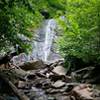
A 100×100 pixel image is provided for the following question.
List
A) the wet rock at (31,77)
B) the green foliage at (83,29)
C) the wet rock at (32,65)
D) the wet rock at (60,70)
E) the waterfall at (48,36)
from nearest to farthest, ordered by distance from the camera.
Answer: the green foliage at (83,29) → the wet rock at (31,77) → the wet rock at (60,70) → the wet rock at (32,65) → the waterfall at (48,36)

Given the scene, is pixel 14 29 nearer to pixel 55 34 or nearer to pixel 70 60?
pixel 70 60

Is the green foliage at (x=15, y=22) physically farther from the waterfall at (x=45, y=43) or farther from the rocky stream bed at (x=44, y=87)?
the waterfall at (x=45, y=43)

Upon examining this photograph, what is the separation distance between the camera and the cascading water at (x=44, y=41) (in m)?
18.9

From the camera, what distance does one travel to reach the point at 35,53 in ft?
62.2

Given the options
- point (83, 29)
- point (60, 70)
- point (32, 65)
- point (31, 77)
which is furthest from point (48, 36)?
point (83, 29)

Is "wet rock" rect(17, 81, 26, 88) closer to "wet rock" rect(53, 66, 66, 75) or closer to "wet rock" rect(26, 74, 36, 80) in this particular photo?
"wet rock" rect(26, 74, 36, 80)

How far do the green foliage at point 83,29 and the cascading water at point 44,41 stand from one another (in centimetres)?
547

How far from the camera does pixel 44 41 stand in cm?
2059

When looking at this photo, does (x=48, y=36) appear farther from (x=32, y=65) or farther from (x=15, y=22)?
(x=15, y=22)

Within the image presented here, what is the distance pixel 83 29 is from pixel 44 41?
9699 millimetres

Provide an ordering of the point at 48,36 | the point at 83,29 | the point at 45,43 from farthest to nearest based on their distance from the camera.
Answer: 1. the point at 48,36
2. the point at 45,43
3. the point at 83,29

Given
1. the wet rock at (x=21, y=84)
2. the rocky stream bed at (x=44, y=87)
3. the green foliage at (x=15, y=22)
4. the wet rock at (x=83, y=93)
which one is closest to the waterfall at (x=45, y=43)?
the rocky stream bed at (x=44, y=87)

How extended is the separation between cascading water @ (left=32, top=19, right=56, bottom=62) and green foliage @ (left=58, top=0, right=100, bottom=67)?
17.9 ft

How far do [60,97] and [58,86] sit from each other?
45.8 inches
